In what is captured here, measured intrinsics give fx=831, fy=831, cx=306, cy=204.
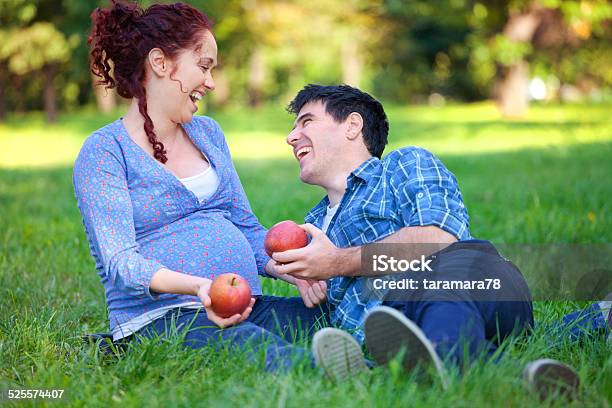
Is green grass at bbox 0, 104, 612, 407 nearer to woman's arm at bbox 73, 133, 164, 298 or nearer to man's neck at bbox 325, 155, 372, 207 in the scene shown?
woman's arm at bbox 73, 133, 164, 298

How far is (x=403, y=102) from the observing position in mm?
56281

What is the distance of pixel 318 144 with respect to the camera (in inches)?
144

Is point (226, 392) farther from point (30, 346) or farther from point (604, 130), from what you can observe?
point (604, 130)

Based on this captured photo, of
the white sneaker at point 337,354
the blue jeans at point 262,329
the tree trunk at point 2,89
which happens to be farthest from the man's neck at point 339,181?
the tree trunk at point 2,89

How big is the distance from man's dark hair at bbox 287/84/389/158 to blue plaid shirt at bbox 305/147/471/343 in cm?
22

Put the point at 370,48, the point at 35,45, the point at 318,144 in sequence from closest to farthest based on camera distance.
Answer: the point at 318,144 → the point at 35,45 → the point at 370,48

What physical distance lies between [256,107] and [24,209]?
3556 cm

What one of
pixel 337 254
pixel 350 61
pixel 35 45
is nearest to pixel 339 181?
pixel 337 254

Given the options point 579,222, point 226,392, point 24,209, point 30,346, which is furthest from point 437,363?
point 24,209

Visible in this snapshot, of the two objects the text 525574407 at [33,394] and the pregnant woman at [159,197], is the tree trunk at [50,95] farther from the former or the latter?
the text 525574407 at [33,394]

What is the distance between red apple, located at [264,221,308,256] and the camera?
11.2 feet

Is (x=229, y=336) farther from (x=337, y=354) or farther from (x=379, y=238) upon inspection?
(x=379, y=238)

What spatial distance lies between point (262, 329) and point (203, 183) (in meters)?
0.81

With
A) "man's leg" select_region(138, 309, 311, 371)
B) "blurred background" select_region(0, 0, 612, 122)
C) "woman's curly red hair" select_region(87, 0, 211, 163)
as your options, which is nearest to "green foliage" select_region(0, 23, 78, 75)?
"blurred background" select_region(0, 0, 612, 122)
